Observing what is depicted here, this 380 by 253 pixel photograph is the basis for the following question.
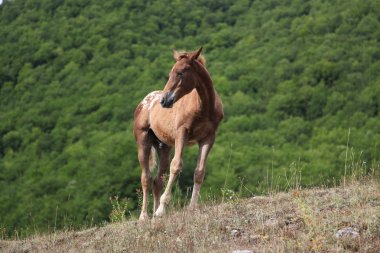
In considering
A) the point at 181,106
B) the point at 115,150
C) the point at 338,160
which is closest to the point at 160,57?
the point at 115,150

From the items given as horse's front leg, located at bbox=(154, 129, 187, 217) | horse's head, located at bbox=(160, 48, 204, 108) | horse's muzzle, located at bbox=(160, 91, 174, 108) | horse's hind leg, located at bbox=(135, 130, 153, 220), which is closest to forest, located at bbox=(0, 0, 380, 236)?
horse's hind leg, located at bbox=(135, 130, 153, 220)

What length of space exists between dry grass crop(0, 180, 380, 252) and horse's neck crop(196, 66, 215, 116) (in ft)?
4.58

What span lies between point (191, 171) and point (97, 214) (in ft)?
37.5

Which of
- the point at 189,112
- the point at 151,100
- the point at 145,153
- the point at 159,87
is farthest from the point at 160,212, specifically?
the point at 159,87

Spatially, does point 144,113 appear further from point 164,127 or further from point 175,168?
point 175,168

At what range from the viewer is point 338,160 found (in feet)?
172

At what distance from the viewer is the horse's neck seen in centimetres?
853

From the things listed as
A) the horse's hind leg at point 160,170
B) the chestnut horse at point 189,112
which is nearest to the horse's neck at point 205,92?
the chestnut horse at point 189,112

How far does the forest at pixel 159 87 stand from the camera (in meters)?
55.6

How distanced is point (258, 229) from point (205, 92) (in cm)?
279

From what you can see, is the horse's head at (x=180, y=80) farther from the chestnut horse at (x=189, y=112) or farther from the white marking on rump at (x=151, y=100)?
the white marking on rump at (x=151, y=100)

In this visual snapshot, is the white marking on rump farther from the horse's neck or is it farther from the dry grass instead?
the dry grass

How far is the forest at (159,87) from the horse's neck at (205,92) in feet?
124

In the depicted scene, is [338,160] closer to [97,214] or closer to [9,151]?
[97,214]
